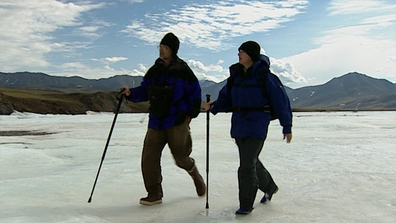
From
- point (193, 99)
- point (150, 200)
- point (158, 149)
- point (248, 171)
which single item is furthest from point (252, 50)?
point (150, 200)

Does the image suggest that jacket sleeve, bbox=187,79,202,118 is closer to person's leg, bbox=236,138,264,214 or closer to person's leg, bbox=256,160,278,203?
person's leg, bbox=236,138,264,214

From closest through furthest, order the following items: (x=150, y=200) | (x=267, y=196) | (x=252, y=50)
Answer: (x=252, y=50), (x=150, y=200), (x=267, y=196)

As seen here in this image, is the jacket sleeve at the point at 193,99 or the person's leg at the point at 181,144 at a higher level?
the jacket sleeve at the point at 193,99

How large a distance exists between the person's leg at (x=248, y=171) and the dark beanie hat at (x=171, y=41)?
151 centimetres

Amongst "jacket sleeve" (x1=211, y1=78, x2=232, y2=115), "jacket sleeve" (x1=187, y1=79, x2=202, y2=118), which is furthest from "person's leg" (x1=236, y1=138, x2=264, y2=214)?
"jacket sleeve" (x1=187, y1=79, x2=202, y2=118)

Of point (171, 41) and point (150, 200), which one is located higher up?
point (171, 41)

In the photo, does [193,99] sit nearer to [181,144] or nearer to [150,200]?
[181,144]

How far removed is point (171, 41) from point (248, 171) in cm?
197

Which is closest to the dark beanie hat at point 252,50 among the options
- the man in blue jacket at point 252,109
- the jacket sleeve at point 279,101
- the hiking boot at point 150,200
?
the man in blue jacket at point 252,109

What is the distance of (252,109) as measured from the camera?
4.41m

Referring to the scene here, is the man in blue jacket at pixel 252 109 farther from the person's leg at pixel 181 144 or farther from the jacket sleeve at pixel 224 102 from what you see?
the person's leg at pixel 181 144

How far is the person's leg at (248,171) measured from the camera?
14.3 feet

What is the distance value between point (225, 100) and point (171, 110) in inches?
28.8

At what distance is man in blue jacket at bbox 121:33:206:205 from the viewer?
187 inches
